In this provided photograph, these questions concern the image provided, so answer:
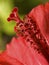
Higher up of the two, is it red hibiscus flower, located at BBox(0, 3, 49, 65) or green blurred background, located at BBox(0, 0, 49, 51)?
green blurred background, located at BBox(0, 0, 49, 51)

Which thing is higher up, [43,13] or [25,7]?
[25,7]

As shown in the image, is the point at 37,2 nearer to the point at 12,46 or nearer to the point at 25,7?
the point at 25,7

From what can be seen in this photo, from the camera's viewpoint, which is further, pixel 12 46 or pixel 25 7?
pixel 25 7

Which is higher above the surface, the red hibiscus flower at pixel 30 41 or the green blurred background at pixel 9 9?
the green blurred background at pixel 9 9

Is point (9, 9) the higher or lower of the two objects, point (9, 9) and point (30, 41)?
the higher

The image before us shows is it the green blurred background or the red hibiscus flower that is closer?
the red hibiscus flower

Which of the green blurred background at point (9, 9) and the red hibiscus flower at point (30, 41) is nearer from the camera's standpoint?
the red hibiscus flower at point (30, 41)

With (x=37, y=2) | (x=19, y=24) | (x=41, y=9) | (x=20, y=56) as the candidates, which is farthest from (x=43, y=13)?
(x=37, y=2)

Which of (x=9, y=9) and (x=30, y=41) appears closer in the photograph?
(x=30, y=41)
